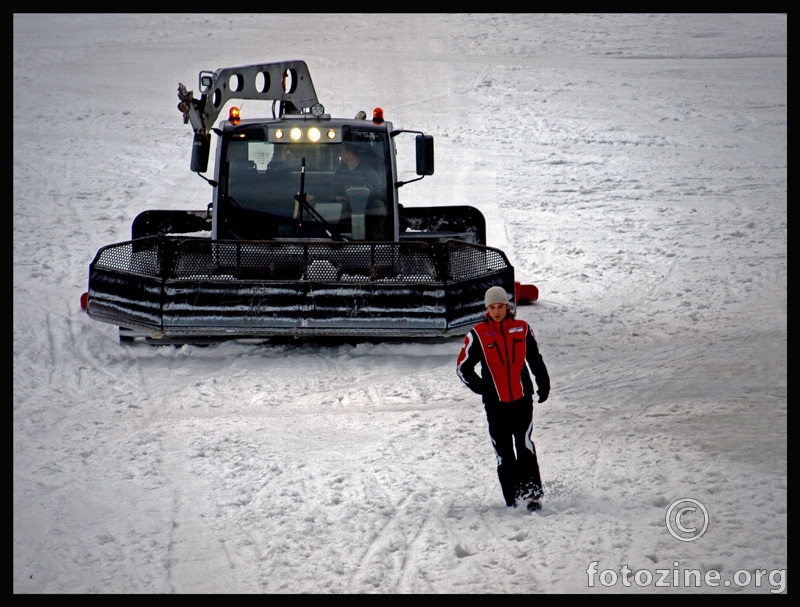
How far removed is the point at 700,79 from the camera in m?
25.0

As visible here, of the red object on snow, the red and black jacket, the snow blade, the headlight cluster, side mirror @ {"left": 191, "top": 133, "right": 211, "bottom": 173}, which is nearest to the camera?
the red and black jacket

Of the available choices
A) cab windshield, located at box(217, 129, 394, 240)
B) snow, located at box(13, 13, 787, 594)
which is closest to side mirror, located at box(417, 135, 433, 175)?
cab windshield, located at box(217, 129, 394, 240)

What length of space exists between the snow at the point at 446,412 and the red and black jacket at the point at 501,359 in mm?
664

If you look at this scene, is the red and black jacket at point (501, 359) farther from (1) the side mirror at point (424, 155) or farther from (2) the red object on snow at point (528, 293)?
(2) the red object on snow at point (528, 293)

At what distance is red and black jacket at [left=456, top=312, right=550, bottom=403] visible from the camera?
5.35 meters

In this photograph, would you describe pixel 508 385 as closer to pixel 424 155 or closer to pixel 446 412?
pixel 446 412

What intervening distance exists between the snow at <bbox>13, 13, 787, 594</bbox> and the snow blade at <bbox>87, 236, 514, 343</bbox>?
1.17 feet

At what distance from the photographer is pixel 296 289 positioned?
848 centimetres

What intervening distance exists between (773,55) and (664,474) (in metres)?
25.0

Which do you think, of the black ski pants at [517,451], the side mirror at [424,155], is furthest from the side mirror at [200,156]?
the black ski pants at [517,451]

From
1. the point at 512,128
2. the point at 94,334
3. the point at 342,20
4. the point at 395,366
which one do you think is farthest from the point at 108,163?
the point at 342,20

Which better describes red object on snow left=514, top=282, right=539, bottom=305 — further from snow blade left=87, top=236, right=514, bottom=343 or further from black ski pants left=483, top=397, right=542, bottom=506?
black ski pants left=483, top=397, right=542, bottom=506

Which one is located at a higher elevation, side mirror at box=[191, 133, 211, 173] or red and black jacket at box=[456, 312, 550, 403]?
side mirror at box=[191, 133, 211, 173]

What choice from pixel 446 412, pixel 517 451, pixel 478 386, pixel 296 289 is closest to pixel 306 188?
pixel 296 289
